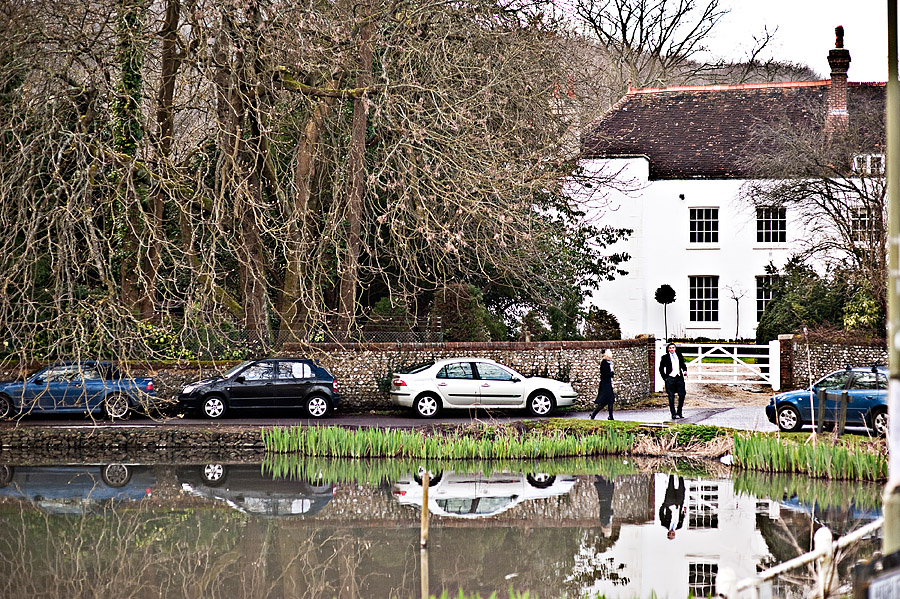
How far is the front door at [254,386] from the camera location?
21.6 metres

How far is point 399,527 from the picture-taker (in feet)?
43.0

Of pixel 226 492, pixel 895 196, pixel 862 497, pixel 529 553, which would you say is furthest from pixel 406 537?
pixel 895 196

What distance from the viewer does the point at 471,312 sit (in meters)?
24.4

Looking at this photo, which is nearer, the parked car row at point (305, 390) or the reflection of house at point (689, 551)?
the reflection of house at point (689, 551)

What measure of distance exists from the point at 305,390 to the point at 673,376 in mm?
7974

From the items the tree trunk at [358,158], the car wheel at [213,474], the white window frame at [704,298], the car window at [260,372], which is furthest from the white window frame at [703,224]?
the car wheel at [213,474]

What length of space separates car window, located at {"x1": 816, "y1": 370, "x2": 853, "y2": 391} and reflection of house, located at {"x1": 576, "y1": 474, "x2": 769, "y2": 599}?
19.0ft

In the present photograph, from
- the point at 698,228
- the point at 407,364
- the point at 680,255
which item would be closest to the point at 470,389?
the point at 407,364

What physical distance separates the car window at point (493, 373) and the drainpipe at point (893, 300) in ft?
55.8

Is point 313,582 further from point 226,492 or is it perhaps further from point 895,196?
point 895,196

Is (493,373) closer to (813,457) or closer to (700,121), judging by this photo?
(813,457)

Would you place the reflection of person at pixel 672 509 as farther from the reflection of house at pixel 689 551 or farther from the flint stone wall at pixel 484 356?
the flint stone wall at pixel 484 356

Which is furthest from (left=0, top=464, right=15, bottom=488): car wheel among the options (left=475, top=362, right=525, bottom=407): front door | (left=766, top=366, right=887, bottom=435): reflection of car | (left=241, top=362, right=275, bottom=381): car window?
(left=766, top=366, right=887, bottom=435): reflection of car

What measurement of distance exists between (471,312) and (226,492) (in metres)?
10.0
